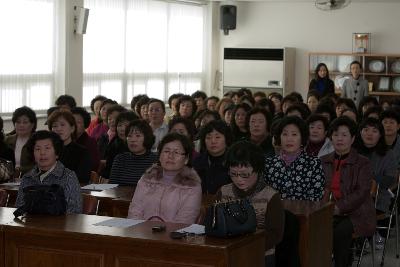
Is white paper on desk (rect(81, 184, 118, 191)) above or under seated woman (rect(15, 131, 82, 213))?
under

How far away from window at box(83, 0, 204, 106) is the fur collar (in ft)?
25.5

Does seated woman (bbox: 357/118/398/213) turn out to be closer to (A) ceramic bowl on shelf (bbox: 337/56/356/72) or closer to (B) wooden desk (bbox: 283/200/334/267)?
(B) wooden desk (bbox: 283/200/334/267)

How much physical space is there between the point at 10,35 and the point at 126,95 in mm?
3313

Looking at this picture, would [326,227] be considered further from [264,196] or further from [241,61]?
[241,61]

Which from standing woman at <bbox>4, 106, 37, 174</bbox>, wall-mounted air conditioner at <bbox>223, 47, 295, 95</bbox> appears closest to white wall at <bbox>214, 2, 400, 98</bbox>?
wall-mounted air conditioner at <bbox>223, 47, 295, 95</bbox>

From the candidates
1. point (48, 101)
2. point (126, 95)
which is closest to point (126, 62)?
point (126, 95)

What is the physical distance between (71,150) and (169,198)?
6.93ft

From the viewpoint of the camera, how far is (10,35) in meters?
11.1

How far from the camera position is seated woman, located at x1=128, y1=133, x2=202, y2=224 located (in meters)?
5.05

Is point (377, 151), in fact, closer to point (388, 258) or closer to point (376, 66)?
point (388, 258)

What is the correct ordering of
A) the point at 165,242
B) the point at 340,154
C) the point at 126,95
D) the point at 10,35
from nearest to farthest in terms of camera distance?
the point at 165,242 < the point at 340,154 < the point at 10,35 < the point at 126,95

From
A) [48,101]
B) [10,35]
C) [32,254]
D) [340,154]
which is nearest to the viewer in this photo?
[32,254]

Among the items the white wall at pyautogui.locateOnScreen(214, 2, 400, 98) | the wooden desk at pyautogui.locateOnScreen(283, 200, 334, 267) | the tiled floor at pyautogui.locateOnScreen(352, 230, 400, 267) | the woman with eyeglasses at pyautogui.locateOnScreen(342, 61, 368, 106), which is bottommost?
A: the tiled floor at pyautogui.locateOnScreen(352, 230, 400, 267)

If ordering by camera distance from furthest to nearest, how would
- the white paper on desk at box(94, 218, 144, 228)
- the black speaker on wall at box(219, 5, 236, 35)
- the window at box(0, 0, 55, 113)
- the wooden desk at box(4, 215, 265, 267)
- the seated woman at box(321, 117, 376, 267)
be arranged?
the black speaker on wall at box(219, 5, 236, 35), the window at box(0, 0, 55, 113), the seated woman at box(321, 117, 376, 267), the white paper on desk at box(94, 218, 144, 228), the wooden desk at box(4, 215, 265, 267)
